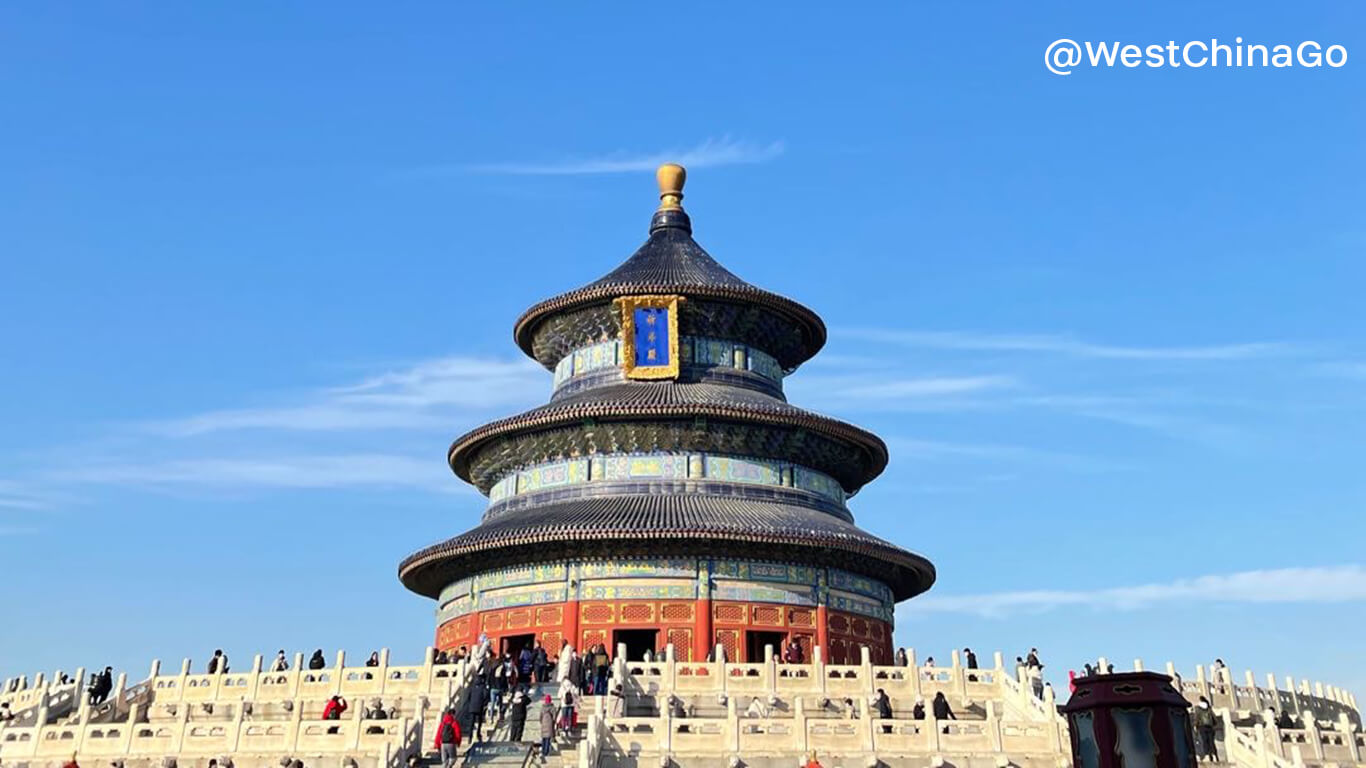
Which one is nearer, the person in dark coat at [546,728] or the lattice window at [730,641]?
the person in dark coat at [546,728]

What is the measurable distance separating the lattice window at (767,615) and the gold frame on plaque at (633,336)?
8.61m

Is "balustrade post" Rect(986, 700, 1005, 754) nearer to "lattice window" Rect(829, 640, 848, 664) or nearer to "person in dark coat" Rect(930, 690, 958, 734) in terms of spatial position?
"person in dark coat" Rect(930, 690, 958, 734)

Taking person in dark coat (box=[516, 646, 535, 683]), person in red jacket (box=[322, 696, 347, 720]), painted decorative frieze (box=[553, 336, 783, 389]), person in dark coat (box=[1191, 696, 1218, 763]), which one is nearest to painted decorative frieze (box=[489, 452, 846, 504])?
painted decorative frieze (box=[553, 336, 783, 389])

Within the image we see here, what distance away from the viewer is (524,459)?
41.5m

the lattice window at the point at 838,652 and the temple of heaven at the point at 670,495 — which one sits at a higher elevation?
the temple of heaven at the point at 670,495

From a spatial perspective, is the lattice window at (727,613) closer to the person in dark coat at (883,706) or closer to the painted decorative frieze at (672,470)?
the painted decorative frieze at (672,470)

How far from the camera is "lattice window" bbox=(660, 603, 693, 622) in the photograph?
117 ft

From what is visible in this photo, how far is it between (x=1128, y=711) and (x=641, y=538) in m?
23.8

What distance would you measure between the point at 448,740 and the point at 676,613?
1528 cm

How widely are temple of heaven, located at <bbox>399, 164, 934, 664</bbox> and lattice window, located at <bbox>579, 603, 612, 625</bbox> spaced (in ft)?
0.13

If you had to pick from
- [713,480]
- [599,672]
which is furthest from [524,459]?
[599,672]

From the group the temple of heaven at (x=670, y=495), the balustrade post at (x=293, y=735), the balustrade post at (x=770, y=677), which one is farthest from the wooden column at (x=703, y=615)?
the balustrade post at (x=293, y=735)

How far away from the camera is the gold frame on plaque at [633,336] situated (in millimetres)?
41375

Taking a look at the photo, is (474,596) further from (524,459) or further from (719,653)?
(719,653)
